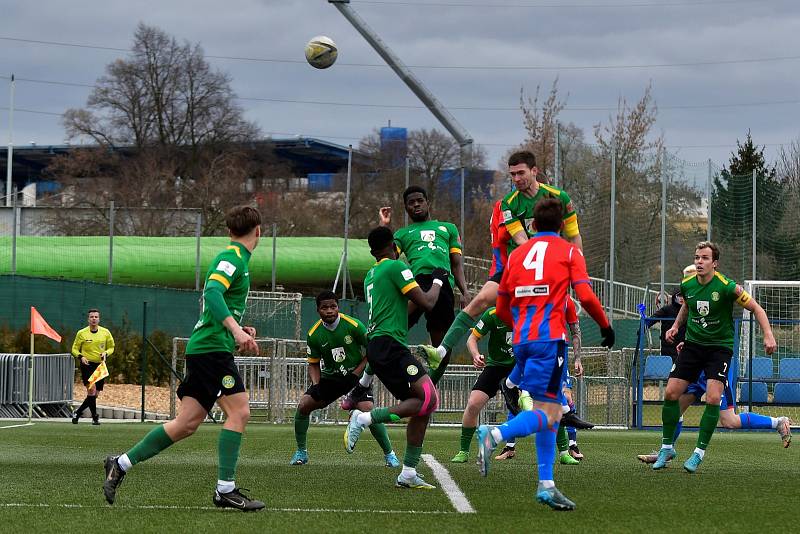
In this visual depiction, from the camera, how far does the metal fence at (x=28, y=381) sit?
25.5 m

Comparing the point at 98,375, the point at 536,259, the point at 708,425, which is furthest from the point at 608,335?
the point at 98,375

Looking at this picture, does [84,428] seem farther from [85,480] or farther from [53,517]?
[53,517]

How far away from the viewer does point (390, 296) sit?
32.1ft

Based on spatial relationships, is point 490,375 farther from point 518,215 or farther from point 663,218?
point 663,218

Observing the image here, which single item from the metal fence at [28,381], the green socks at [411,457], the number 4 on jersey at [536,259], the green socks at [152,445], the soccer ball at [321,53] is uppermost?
the soccer ball at [321,53]

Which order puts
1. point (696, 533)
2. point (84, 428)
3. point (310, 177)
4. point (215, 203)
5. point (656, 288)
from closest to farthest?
point (696, 533)
point (84, 428)
point (656, 288)
point (215, 203)
point (310, 177)

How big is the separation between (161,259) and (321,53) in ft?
39.2

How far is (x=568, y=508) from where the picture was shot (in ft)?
27.2

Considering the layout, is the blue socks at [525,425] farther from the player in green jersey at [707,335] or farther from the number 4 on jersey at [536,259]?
the player in green jersey at [707,335]

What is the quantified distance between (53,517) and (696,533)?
3636 mm

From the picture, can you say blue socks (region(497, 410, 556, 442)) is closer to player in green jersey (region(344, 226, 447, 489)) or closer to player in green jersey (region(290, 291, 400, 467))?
player in green jersey (region(344, 226, 447, 489))

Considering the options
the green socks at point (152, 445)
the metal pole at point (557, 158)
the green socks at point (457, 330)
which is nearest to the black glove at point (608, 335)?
the green socks at point (457, 330)

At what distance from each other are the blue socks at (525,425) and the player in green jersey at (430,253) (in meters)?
4.04

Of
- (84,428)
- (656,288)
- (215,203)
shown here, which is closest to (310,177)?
(215,203)
